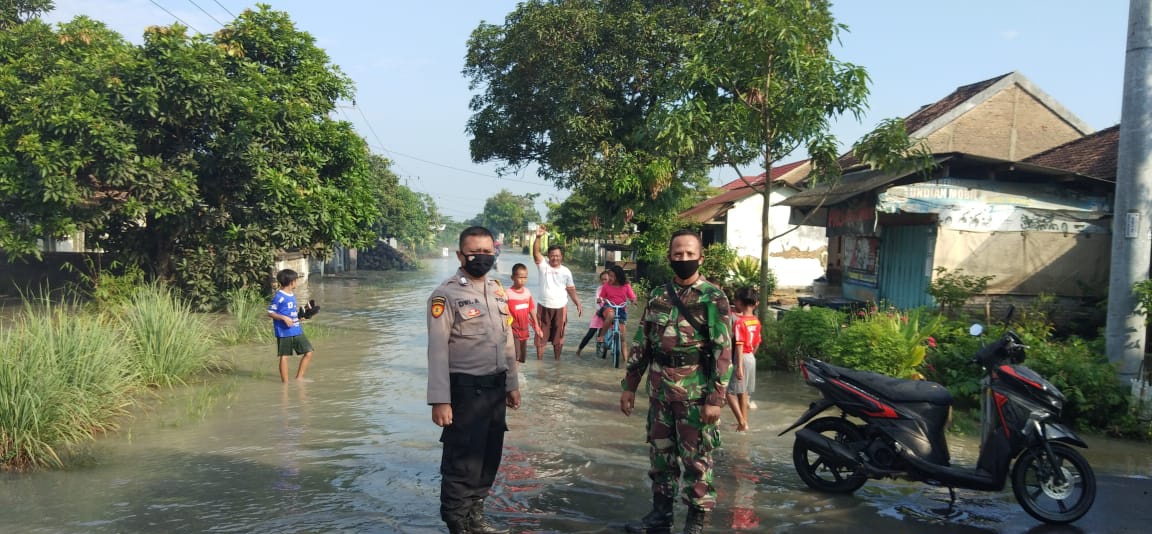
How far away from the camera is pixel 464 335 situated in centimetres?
450

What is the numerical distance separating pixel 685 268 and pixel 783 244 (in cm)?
2101

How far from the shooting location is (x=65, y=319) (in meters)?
7.54

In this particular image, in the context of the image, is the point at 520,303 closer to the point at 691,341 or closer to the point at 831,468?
the point at 831,468

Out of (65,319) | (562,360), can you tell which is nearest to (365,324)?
(562,360)

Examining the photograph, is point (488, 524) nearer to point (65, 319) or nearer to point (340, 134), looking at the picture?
point (65, 319)

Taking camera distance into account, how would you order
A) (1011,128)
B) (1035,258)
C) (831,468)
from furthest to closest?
(1011,128) → (1035,258) → (831,468)

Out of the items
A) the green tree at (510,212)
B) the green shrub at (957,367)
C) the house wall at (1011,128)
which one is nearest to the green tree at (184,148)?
the green shrub at (957,367)

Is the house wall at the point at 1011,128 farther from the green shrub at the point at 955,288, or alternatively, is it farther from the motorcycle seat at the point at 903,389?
the motorcycle seat at the point at 903,389

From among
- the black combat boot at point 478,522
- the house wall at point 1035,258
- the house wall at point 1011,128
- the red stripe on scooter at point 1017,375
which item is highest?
the house wall at point 1011,128

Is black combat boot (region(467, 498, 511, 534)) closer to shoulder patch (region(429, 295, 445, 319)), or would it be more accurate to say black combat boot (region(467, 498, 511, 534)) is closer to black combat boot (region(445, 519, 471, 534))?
black combat boot (region(445, 519, 471, 534))

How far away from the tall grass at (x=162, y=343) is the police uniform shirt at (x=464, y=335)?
5.87m

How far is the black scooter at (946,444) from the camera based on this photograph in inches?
191

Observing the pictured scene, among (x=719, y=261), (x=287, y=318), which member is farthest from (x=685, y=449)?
(x=719, y=261)

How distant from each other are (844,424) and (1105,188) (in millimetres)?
9655
